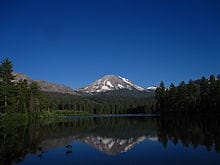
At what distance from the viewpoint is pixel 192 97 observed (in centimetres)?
12662

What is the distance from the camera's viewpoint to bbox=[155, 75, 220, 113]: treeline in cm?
10138

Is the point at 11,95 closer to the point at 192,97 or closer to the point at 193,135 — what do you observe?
the point at 193,135

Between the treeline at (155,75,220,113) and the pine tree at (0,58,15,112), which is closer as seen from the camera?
the pine tree at (0,58,15,112)

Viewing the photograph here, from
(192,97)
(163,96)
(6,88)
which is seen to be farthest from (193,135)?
(163,96)


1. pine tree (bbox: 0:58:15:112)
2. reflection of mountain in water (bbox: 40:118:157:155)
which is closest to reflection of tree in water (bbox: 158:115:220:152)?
reflection of mountain in water (bbox: 40:118:157:155)

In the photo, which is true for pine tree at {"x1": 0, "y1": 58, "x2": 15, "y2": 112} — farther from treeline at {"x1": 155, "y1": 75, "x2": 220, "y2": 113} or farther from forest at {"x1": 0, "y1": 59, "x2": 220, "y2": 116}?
treeline at {"x1": 155, "y1": 75, "x2": 220, "y2": 113}

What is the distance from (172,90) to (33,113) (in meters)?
67.9

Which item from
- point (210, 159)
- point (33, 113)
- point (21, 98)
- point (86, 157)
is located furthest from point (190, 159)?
point (33, 113)

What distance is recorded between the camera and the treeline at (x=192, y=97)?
101375 mm

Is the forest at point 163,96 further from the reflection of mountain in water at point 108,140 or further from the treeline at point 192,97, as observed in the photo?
the reflection of mountain in water at point 108,140

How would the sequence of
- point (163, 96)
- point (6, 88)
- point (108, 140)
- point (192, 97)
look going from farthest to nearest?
1. point (163, 96)
2. point (192, 97)
3. point (6, 88)
4. point (108, 140)

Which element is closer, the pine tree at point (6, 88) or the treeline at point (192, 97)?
the pine tree at point (6, 88)

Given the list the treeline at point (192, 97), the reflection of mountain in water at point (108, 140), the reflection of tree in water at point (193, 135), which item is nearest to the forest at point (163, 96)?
the treeline at point (192, 97)

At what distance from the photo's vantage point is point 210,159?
22641 millimetres
